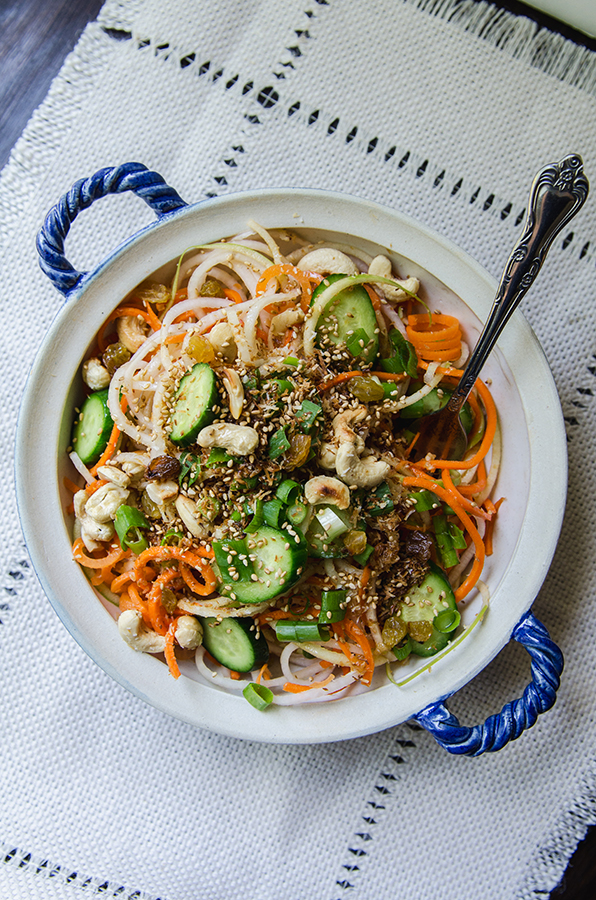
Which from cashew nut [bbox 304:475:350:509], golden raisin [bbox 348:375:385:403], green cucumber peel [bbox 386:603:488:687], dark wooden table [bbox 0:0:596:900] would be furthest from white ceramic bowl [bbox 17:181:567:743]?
dark wooden table [bbox 0:0:596:900]

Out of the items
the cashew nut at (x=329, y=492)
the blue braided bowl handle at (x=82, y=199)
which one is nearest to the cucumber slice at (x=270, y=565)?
the cashew nut at (x=329, y=492)

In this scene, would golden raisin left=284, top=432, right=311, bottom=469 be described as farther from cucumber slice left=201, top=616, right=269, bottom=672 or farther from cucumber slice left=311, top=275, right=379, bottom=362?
cucumber slice left=201, top=616, right=269, bottom=672

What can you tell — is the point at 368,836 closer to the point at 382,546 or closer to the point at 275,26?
the point at 382,546

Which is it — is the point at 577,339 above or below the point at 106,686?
above

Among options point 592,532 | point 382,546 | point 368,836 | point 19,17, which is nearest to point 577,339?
point 592,532

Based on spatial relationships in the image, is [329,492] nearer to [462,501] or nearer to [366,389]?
[366,389]

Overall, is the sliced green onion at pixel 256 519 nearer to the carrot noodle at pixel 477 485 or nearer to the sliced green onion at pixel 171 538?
the sliced green onion at pixel 171 538

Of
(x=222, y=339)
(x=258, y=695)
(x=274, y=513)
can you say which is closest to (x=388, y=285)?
(x=222, y=339)
